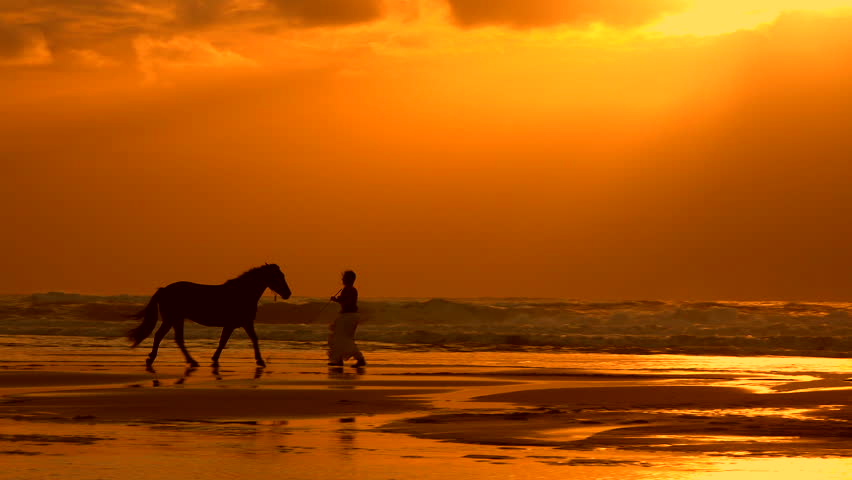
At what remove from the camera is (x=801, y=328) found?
35844mm

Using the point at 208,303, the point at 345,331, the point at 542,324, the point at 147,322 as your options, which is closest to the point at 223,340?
the point at 208,303

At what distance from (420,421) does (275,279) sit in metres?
10.5

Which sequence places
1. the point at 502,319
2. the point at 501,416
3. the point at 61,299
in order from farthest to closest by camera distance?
the point at 61,299
the point at 502,319
the point at 501,416

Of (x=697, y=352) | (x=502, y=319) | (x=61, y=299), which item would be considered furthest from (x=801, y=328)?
(x=61, y=299)

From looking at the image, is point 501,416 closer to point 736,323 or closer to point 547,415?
point 547,415

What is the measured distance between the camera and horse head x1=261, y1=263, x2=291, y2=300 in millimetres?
21578

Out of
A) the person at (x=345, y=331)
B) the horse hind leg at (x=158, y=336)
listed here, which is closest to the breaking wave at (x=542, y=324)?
the person at (x=345, y=331)

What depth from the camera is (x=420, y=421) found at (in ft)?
37.6

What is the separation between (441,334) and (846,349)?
9.76 metres

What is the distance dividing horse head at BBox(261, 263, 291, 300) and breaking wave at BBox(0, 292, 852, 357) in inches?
275

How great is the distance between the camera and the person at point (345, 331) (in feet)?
67.5

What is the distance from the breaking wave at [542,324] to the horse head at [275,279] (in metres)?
6.98

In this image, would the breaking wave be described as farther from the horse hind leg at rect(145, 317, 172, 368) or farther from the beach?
the beach

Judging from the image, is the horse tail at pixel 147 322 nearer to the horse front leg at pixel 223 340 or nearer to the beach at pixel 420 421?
the beach at pixel 420 421
